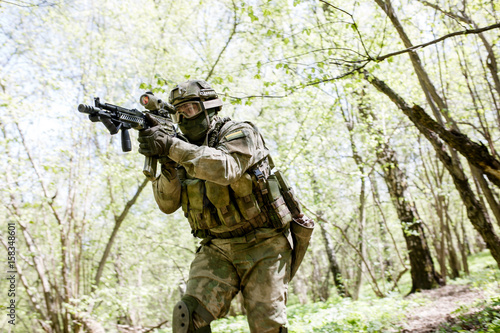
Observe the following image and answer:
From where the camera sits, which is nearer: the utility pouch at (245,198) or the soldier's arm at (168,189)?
the utility pouch at (245,198)

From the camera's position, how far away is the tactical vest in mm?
2789

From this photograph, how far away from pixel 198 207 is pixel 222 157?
56 cm

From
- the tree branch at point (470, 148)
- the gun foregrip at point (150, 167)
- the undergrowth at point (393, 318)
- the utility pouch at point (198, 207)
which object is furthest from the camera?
the tree branch at point (470, 148)

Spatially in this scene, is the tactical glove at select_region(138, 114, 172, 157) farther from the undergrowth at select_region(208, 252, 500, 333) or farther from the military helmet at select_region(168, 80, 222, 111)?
the undergrowth at select_region(208, 252, 500, 333)

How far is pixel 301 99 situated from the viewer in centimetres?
854

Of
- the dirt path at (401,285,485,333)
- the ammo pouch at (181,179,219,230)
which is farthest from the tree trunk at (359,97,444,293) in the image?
the ammo pouch at (181,179,219,230)

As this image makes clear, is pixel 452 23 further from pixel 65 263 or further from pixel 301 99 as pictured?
pixel 65 263

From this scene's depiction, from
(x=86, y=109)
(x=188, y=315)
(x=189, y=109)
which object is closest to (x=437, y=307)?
(x=188, y=315)

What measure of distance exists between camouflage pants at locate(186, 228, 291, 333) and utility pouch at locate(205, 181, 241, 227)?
18 cm

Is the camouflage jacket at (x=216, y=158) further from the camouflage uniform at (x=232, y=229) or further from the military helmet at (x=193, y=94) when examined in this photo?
the military helmet at (x=193, y=94)

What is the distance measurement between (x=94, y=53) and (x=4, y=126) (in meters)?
2.58

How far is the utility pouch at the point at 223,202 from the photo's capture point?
9.09ft

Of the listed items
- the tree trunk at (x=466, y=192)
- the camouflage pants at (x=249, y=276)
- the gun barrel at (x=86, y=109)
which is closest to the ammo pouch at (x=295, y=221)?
the camouflage pants at (x=249, y=276)

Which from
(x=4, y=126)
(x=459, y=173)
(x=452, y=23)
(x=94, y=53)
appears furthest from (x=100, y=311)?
(x=452, y=23)
